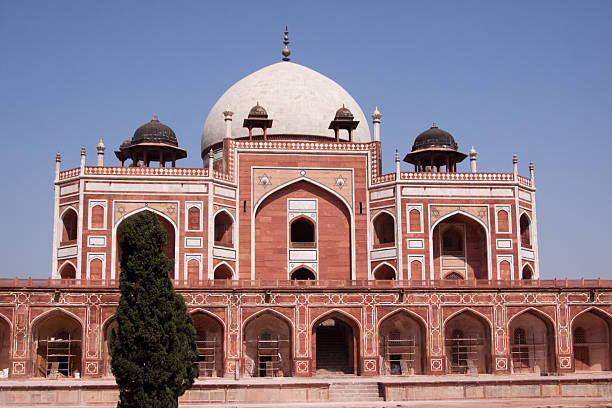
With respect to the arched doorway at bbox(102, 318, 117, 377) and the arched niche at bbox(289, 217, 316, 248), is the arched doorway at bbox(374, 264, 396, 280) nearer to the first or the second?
the arched niche at bbox(289, 217, 316, 248)

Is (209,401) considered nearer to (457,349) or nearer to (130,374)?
(130,374)

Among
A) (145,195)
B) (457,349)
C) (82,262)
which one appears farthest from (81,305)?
(457,349)

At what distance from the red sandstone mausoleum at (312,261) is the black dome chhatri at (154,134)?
7 centimetres

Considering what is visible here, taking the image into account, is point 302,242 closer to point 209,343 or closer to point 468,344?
point 209,343

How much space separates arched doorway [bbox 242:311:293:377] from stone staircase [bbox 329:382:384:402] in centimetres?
319

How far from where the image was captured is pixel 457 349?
28.9m

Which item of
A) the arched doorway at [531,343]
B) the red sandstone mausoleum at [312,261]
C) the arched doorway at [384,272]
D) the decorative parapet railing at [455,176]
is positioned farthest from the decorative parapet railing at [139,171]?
the arched doorway at [531,343]

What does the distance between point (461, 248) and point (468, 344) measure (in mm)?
4824

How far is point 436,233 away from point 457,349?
4.99 metres

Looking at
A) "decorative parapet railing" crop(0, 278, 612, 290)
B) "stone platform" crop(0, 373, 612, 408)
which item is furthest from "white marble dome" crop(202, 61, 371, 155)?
"stone platform" crop(0, 373, 612, 408)

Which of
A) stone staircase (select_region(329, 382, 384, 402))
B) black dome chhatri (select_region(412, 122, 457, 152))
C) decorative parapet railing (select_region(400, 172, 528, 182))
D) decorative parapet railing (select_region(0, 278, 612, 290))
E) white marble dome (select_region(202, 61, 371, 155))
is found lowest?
stone staircase (select_region(329, 382, 384, 402))

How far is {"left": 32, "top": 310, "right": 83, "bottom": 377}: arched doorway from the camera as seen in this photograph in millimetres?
26969

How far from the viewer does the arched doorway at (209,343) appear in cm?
2742

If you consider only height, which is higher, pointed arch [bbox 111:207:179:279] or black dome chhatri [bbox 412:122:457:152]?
black dome chhatri [bbox 412:122:457:152]
